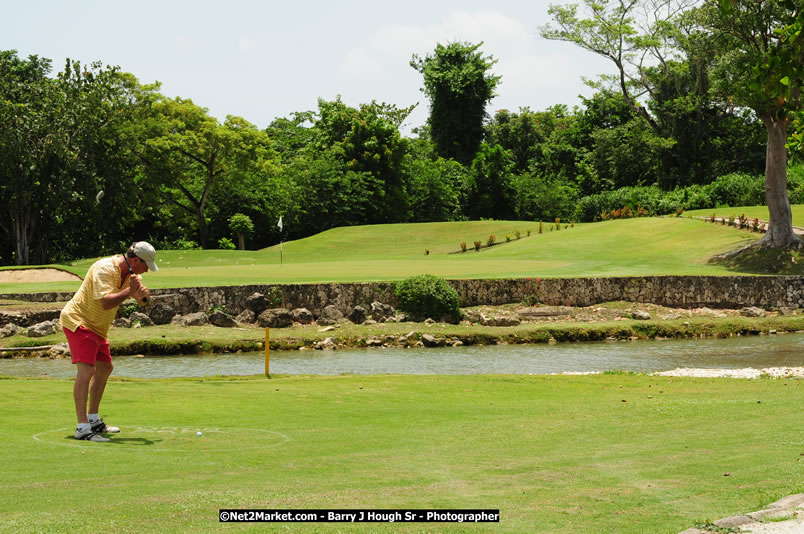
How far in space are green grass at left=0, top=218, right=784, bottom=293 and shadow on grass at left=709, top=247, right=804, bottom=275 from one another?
2.07 feet

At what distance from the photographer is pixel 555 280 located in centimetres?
3712

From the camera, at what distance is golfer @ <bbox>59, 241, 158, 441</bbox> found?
10438 mm

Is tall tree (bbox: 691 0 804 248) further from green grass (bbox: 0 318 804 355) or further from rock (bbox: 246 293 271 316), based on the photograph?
rock (bbox: 246 293 271 316)

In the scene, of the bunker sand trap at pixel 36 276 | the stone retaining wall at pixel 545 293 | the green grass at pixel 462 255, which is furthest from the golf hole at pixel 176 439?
the bunker sand trap at pixel 36 276

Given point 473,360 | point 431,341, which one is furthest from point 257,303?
point 473,360

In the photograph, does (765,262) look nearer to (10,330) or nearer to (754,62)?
(754,62)

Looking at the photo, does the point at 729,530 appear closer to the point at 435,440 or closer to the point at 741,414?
the point at 435,440

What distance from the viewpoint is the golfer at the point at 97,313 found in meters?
10.4

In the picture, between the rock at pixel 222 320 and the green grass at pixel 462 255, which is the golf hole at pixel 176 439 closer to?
the rock at pixel 222 320

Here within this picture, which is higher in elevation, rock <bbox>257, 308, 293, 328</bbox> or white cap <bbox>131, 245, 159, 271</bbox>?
white cap <bbox>131, 245, 159, 271</bbox>

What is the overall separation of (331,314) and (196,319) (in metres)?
4.90

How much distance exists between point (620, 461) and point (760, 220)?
153 feet

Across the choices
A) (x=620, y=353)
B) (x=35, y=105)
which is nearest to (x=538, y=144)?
(x=35, y=105)

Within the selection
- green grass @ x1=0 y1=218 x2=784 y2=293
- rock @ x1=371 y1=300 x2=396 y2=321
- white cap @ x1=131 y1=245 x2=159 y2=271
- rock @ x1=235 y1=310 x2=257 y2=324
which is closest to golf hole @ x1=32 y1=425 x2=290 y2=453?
white cap @ x1=131 y1=245 x2=159 y2=271
